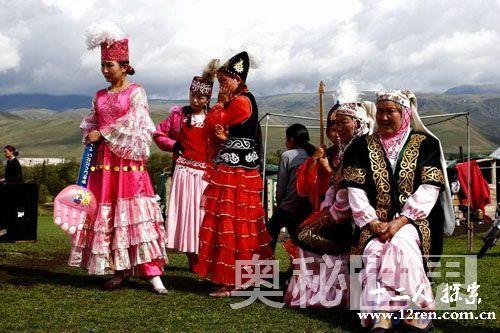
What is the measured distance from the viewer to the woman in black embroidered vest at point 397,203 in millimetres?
4750

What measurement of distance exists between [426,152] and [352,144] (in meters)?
0.61

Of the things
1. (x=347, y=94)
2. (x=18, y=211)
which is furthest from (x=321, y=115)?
(x=18, y=211)

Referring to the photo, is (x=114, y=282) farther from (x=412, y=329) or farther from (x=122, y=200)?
(x=412, y=329)

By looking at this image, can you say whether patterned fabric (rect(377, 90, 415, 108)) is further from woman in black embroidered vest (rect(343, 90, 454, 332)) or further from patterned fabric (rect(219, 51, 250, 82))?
patterned fabric (rect(219, 51, 250, 82))

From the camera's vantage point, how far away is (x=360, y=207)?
5.07m

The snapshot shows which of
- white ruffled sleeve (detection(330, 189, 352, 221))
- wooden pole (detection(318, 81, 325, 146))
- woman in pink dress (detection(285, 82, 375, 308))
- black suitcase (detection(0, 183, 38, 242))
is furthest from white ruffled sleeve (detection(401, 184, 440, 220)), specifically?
black suitcase (detection(0, 183, 38, 242))

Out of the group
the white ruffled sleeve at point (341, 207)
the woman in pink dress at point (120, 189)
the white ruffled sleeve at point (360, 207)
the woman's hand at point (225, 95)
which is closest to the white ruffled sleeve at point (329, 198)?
the white ruffled sleeve at point (341, 207)

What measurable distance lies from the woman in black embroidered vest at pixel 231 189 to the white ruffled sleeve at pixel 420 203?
1.76 metres

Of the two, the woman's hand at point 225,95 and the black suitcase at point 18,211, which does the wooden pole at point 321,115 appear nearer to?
the woman's hand at point 225,95

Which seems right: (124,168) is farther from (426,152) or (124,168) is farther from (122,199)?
(426,152)

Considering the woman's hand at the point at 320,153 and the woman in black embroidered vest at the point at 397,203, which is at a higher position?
the woman's hand at the point at 320,153

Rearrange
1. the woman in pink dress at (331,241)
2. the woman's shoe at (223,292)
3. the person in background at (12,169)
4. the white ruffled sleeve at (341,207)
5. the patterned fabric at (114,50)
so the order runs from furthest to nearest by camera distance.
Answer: the person in background at (12,169)
the patterned fabric at (114,50)
the woman's shoe at (223,292)
the woman in pink dress at (331,241)
the white ruffled sleeve at (341,207)

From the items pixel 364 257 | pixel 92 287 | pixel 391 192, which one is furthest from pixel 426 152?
pixel 92 287

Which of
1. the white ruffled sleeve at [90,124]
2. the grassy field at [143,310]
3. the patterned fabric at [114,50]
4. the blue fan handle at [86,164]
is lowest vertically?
the grassy field at [143,310]
